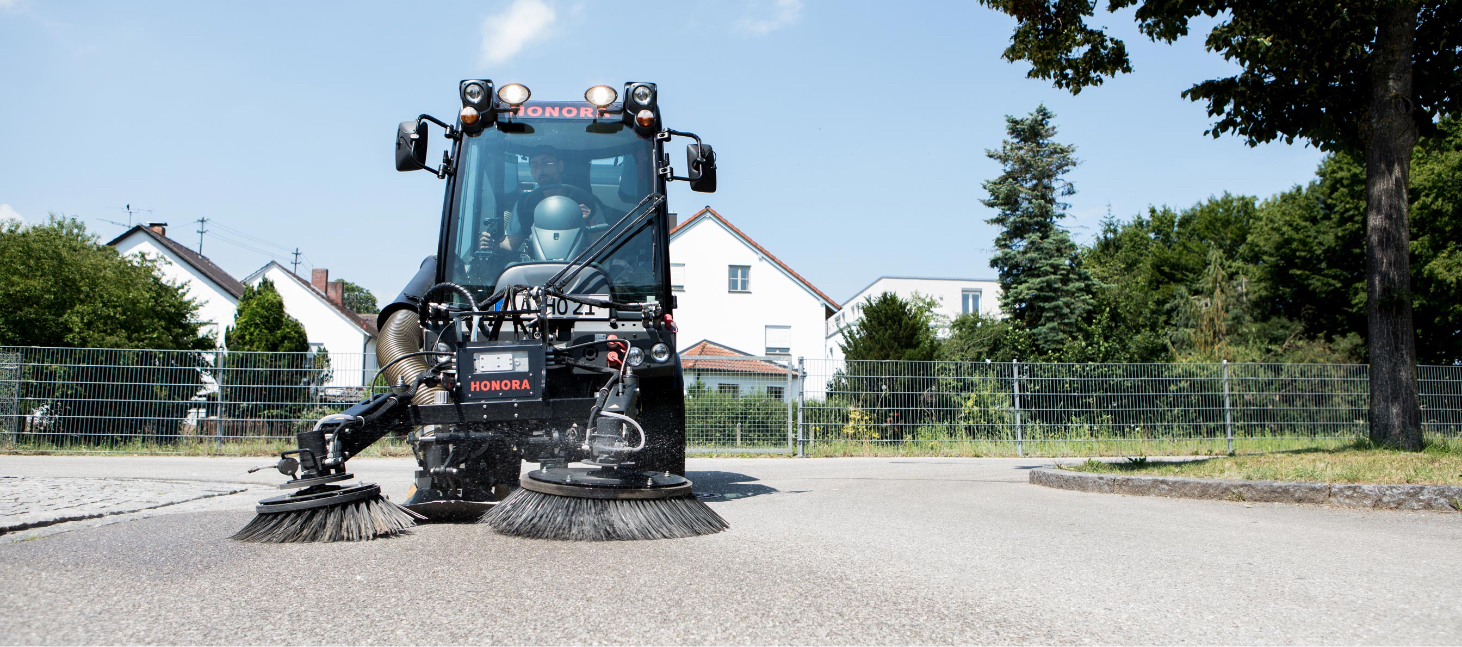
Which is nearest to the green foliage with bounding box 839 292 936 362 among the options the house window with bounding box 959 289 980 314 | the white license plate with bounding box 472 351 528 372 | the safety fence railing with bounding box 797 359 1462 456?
the safety fence railing with bounding box 797 359 1462 456

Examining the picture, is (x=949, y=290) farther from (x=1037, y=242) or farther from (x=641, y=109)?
(x=641, y=109)

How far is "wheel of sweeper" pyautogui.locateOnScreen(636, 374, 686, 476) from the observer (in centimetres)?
595

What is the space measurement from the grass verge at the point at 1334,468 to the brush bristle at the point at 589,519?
5.13m

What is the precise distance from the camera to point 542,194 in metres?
6.06

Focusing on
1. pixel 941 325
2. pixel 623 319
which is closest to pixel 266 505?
pixel 623 319

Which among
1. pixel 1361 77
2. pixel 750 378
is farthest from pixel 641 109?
pixel 750 378

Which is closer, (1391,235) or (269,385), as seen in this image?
(1391,235)

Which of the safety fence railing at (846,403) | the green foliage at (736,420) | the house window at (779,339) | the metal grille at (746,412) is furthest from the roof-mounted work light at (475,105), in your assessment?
the house window at (779,339)

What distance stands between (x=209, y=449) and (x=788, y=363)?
9.13 metres

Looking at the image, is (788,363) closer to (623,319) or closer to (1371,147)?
(1371,147)

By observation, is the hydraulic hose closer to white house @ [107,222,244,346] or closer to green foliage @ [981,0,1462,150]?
green foliage @ [981,0,1462,150]

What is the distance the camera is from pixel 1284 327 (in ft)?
124

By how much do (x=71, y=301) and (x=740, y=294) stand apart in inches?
982

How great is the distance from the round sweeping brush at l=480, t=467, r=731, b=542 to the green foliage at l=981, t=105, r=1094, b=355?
27839 millimetres
